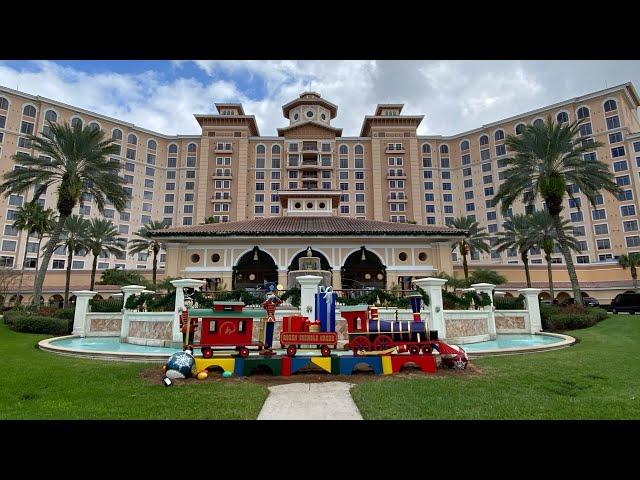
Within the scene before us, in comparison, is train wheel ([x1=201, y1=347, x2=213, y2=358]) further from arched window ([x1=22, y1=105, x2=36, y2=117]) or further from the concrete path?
arched window ([x1=22, y1=105, x2=36, y2=117])

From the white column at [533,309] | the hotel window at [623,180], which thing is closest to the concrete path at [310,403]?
the white column at [533,309]

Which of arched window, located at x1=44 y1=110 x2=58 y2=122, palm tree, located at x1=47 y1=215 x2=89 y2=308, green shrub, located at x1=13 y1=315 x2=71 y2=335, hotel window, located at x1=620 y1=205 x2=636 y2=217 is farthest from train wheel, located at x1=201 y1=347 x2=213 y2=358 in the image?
arched window, located at x1=44 y1=110 x2=58 y2=122

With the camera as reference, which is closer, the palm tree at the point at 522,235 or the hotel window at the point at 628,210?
the palm tree at the point at 522,235

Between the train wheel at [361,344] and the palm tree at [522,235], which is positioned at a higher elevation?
the palm tree at [522,235]

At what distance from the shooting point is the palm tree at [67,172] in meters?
27.5

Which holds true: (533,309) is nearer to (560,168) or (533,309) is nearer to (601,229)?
(560,168)

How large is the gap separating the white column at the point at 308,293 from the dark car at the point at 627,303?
33017mm

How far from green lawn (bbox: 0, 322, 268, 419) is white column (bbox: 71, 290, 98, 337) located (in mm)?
9264

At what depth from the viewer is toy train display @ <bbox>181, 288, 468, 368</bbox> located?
1096 centimetres

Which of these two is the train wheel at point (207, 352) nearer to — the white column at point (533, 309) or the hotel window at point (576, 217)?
the white column at point (533, 309)
